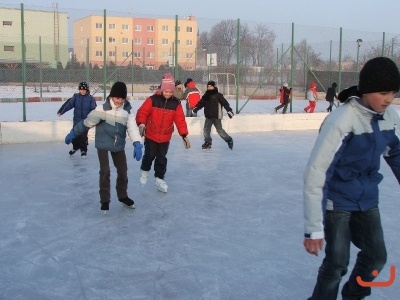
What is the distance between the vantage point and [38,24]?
49.0 ft

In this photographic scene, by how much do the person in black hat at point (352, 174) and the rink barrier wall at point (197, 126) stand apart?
9.21 metres

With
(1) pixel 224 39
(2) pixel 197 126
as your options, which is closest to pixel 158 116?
(2) pixel 197 126

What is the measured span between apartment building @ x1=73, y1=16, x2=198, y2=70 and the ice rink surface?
5.62 meters

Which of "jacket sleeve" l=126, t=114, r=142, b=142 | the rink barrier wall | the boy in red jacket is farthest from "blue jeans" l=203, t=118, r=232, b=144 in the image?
"jacket sleeve" l=126, t=114, r=142, b=142

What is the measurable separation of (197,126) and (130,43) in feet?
29.6

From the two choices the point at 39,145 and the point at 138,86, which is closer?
the point at 39,145

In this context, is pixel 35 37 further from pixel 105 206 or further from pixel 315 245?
pixel 315 245

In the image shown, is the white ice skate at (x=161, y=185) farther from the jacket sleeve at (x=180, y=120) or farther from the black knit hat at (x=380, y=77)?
the black knit hat at (x=380, y=77)

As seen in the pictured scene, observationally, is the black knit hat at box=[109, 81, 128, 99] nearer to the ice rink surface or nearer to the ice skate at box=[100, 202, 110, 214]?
the ice skate at box=[100, 202, 110, 214]

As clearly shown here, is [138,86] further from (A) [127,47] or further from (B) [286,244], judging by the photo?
(B) [286,244]

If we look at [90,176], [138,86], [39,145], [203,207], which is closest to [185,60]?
[138,86]

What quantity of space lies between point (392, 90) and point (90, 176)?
18.6 feet

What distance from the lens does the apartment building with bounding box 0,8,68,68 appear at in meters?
12.1

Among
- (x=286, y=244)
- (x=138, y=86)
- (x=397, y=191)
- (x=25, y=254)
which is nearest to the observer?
(x=25, y=254)
